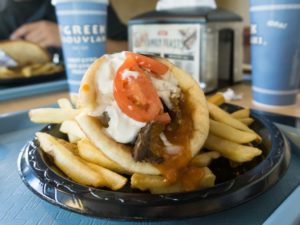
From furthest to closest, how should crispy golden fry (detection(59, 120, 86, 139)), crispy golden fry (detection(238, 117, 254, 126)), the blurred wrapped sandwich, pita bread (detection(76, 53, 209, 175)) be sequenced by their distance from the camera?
the blurred wrapped sandwich, crispy golden fry (detection(238, 117, 254, 126)), crispy golden fry (detection(59, 120, 86, 139)), pita bread (detection(76, 53, 209, 175))

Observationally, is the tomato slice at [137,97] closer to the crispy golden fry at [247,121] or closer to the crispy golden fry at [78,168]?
the crispy golden fry at [78,168]

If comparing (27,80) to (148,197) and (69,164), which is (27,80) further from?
(148,197)

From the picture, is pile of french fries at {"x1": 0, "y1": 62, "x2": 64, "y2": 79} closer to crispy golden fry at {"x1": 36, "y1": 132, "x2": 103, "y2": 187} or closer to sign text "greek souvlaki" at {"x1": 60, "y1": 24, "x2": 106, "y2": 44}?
sign text "greek souvlaki" at {"x1": 60, "y1": 24, "x2": 106, "y2": 44}

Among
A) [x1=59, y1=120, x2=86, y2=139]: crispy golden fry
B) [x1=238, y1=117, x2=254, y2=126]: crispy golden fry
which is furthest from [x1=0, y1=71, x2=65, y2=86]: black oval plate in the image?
[x1=238, y1=117, x2=254, y2=126]: crispy golden fry

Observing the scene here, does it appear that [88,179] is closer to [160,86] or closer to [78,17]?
[160,86]

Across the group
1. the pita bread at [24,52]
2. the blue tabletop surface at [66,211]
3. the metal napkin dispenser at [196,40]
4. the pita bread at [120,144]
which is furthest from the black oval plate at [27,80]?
the pita bread at [120,144]

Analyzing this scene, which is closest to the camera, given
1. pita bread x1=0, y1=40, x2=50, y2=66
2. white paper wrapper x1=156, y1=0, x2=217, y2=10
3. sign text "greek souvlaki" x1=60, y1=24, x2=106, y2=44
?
sign text "greek souvlaki" x1=60, y1=24, x2=106, y2=44

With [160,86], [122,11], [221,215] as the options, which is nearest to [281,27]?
[160,86]

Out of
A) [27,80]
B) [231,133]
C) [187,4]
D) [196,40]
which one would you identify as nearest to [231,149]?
[231,133]
